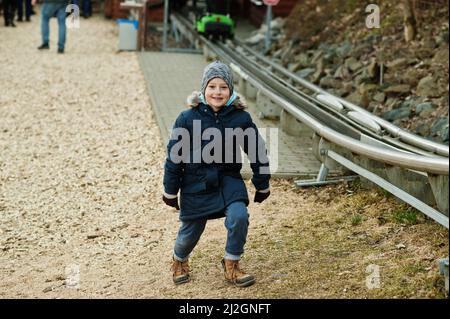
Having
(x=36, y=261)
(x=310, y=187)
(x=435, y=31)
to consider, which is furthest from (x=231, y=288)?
(x=435, y=31)

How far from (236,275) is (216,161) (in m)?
0.82

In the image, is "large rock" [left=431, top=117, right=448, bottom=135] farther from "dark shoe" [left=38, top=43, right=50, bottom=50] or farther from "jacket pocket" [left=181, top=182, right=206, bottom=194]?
"dark shoe" [left=38, top=43, right=50, bottom=50]

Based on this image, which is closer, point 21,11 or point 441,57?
point 441,57

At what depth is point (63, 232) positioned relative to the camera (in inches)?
279

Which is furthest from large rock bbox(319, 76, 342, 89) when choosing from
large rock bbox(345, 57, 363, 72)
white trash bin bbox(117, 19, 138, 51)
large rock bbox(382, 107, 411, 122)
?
white trash bin bbox(117, 19, 138, 51)

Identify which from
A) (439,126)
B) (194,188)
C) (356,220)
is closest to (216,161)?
(194,188)

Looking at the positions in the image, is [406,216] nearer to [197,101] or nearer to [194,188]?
[194,188]

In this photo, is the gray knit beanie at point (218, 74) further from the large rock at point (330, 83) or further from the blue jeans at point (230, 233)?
the large rock at point (330, 83)

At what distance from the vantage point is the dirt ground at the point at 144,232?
211 inches

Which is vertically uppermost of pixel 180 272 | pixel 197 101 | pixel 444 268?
pixel 197 101

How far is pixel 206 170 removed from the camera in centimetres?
522

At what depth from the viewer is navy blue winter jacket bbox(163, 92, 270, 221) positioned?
17.1 feet

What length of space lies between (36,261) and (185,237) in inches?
64.9

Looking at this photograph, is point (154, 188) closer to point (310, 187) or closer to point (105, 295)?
point (310, 187)
